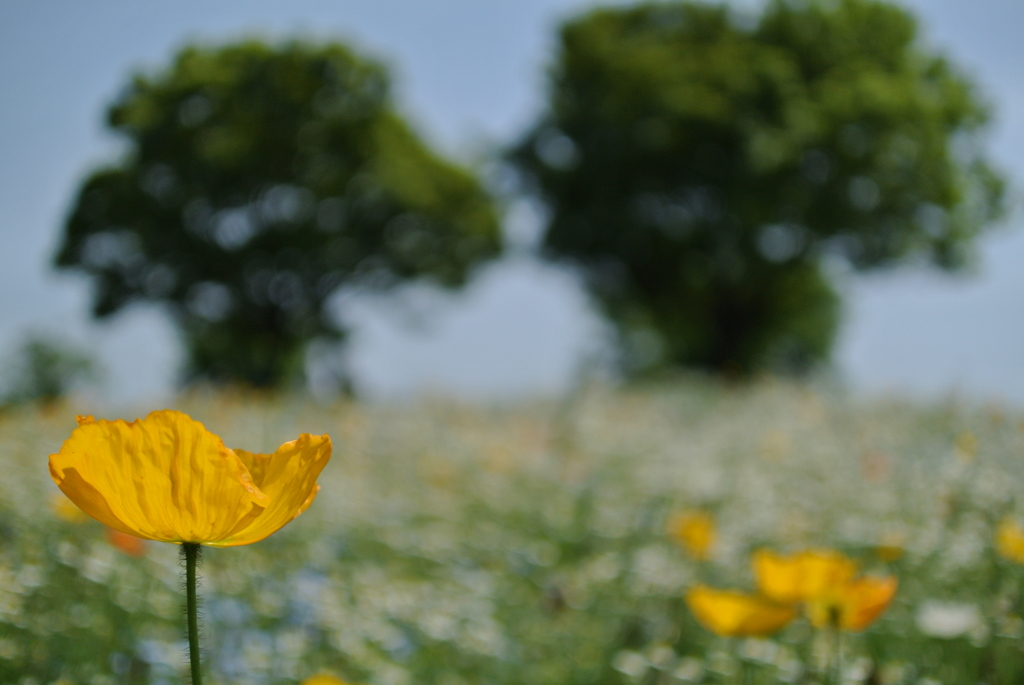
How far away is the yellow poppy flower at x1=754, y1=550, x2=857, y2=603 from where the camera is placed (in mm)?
1194

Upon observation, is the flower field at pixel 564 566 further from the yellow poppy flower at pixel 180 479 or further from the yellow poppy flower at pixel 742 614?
the yellow poppy flower at pixel 180 479

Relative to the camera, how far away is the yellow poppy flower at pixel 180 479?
0.74 m

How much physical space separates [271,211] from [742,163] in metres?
9.03

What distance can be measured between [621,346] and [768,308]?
336 cm

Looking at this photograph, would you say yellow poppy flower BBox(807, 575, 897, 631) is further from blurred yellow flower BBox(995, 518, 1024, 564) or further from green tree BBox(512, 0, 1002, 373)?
green tree BBox(512, 0, 1002, 373)

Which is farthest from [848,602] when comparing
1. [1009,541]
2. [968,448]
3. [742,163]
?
[742,163]

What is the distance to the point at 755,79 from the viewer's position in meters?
14.8

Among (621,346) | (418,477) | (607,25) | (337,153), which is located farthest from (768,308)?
(418,477)

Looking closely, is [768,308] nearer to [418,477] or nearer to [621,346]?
[621,346]

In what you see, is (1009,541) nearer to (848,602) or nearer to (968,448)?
(848,602)

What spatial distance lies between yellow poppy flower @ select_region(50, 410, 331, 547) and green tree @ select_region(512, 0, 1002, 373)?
14.1 m

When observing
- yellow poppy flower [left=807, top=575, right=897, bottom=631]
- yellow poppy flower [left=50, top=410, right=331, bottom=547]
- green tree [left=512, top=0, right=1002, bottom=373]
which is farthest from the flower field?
green tree [left=512, top=0, right=1002, bottom=373]

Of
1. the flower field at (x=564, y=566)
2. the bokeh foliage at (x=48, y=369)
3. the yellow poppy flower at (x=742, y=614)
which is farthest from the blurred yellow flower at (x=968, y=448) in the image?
the bokeh foliage at (x=48, y=369)

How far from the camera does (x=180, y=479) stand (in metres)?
0.76
